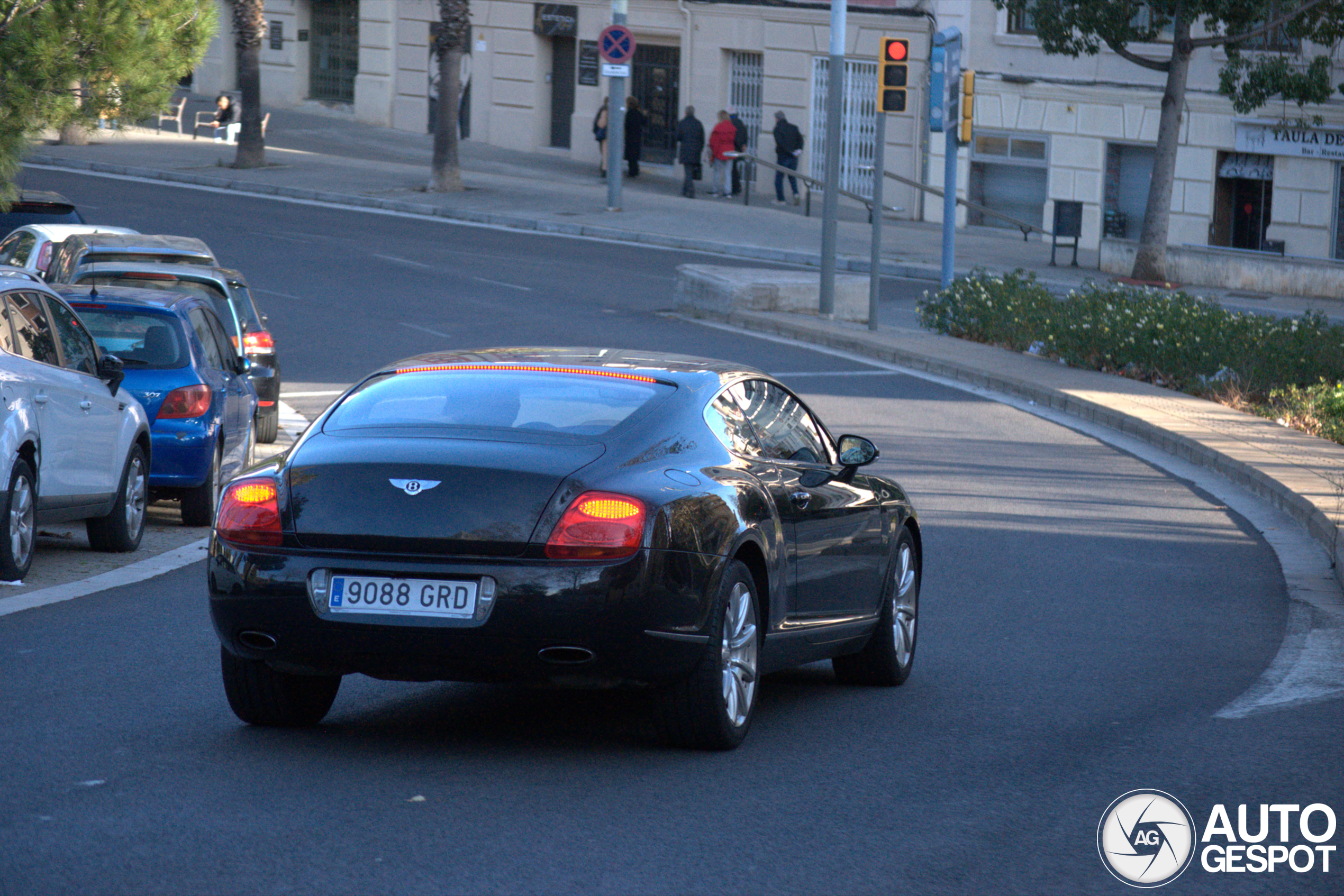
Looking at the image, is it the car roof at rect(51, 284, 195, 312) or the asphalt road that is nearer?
the asphalt road

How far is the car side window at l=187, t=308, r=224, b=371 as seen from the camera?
12922mm

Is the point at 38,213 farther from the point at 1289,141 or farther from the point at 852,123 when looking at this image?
the point at 852,123

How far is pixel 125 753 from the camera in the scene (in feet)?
20.3

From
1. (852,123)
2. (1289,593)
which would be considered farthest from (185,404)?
(852,123)

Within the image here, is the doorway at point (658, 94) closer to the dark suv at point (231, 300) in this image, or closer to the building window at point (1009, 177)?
the building window at point (1009, 177)

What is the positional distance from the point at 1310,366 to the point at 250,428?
33.9ft

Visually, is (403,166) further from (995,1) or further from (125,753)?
(125,753)

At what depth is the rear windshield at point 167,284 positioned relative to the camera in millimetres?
14946

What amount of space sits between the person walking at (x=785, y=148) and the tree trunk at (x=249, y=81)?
10979mm

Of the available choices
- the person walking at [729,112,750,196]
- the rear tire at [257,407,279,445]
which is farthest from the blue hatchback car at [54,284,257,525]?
the person walking at [729,112,750,196]

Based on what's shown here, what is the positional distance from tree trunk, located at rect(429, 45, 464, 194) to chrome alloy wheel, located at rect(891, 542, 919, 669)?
2994 cm

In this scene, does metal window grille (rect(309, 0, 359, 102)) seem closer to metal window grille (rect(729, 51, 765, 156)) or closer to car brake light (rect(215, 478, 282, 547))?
metal window grille (rect(729, 51, 765, 156))

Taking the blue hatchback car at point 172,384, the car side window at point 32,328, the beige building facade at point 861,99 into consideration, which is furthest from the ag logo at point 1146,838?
the beige building facade at point 861,99

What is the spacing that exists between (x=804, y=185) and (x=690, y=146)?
283cm
